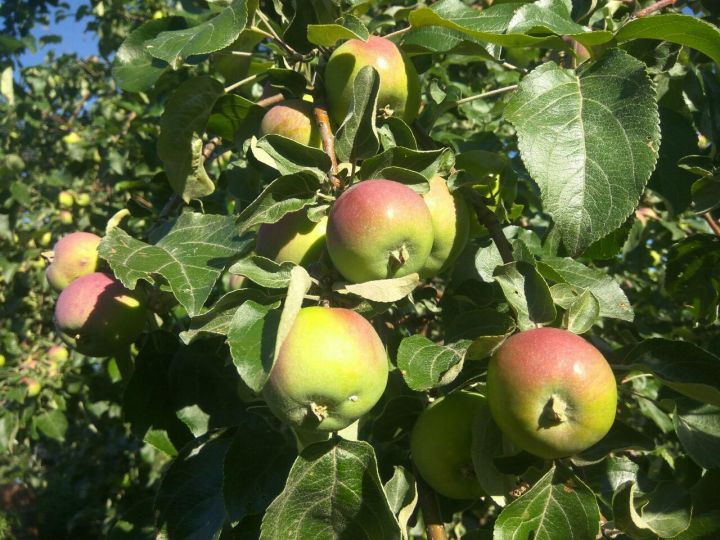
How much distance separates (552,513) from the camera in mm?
955

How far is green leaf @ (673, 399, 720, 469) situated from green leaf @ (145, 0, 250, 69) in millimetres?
1006

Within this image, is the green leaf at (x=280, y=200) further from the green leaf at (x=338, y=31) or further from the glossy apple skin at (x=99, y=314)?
the glossy apple skin at (x=99, y=314)

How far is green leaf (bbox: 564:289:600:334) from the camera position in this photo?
987 millimetres

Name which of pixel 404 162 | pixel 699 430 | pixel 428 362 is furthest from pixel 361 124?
pixel 699 430

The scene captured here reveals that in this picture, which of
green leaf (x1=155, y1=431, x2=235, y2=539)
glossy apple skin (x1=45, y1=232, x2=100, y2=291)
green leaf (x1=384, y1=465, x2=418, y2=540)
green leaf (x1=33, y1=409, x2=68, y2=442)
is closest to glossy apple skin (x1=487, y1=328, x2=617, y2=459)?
green leaf (x1=384, y1=465, x2=418, y2=540)

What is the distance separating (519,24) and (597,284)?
Answer: 0.49 m

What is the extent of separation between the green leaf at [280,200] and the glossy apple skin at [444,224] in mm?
200

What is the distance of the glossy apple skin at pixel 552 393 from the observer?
87cm

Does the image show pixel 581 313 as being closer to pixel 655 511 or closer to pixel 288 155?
pixel 655 511

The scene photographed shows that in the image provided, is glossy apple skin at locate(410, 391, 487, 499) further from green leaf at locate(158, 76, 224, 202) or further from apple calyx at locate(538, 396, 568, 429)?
green leaf at locate(158, 76, 224, 202)

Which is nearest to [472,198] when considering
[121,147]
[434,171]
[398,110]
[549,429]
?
[434,171]

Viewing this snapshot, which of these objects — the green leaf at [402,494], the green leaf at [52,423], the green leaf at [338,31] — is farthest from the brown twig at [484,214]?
the green leaf at [52,423]

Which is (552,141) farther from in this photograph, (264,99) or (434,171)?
(264,99)

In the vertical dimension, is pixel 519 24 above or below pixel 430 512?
above
